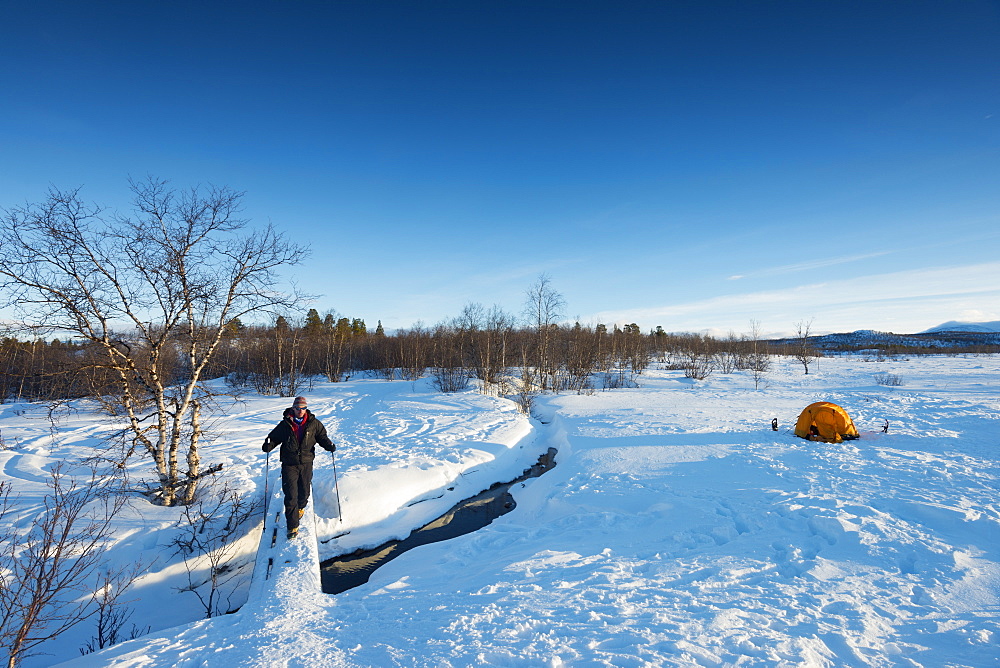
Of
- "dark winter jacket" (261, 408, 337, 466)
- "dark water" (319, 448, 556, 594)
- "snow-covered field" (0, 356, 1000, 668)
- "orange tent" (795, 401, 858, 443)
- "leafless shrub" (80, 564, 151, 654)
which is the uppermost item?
"dark winter jacket" (261, 408, 337, 466)

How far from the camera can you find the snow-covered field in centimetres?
321

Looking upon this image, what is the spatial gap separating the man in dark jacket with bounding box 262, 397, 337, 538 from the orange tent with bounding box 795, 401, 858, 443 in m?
11.6

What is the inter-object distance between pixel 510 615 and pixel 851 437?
36.8ft

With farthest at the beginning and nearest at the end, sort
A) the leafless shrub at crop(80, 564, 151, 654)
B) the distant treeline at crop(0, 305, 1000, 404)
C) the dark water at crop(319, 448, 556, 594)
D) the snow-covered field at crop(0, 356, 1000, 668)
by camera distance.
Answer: the distant treeline at crop(0, 305, 1000, 404) → the dark water at crop(319, 448, 556, 594) → the leafless shrub at crop(80, 564, 151, 654) → the snow-covered field at crop(0, 356, 1000, 668)

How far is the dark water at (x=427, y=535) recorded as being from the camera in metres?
6.10

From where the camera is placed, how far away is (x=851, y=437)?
1028 cm

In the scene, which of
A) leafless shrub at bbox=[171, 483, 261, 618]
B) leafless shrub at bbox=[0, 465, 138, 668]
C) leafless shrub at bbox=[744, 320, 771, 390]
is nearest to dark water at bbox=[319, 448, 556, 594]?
leafless shrub at bbox=[171, 483, 261, 618]

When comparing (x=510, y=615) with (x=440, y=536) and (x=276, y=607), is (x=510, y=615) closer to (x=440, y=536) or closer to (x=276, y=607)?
(x=276, y=607)

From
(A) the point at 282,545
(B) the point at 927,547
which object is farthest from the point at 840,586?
(A) the point at 282,545

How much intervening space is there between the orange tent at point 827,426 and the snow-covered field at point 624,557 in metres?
0.49

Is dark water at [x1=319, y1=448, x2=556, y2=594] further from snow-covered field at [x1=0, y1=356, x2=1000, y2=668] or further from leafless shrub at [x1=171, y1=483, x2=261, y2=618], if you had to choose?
leafless shrub at [x1=171, y1=483, x2=261, y2=618]

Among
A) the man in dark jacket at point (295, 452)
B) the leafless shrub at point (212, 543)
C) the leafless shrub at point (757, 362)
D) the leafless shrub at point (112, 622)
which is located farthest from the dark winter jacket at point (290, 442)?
the leafless shrub at point (757, 362)

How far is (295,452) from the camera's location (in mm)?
6137

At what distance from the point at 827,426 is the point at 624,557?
8.60 metres
